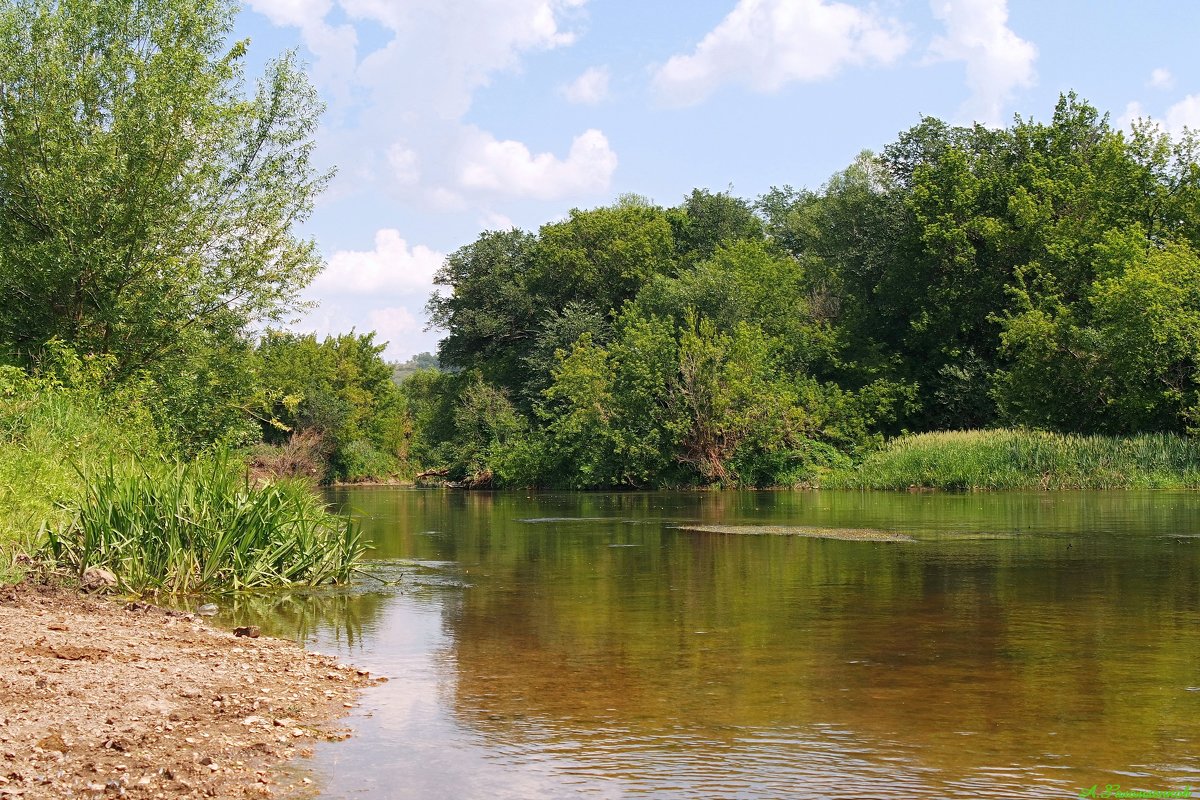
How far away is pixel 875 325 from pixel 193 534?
4603 cm

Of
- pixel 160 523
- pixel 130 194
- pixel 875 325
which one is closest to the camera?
pixel 160 523

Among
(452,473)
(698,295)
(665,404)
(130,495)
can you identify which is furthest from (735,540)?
(452,473)

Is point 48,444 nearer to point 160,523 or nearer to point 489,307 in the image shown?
point 160,523

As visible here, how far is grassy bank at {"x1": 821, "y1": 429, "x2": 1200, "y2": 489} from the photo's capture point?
3769 centimetres

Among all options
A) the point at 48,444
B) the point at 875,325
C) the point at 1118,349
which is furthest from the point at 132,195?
the point at 875,325

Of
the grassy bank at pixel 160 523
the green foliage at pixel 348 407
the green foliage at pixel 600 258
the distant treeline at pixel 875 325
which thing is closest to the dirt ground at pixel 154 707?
the grassy bank at pixel 160 523

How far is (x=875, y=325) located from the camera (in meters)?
55.1

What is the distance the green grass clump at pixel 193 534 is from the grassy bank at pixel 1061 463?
2909 cm

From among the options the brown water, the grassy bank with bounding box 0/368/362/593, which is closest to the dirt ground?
the brown water

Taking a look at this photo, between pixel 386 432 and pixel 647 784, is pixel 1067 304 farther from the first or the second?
pixel 386 432

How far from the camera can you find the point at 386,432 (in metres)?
89.2

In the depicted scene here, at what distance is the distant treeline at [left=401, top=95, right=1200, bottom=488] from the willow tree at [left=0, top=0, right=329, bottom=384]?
25.1m

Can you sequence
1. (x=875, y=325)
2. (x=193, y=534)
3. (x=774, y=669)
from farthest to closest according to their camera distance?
(x=875, y=325) → (x=193, y=534) → (x=774, y=669)

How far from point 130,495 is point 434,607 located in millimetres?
3915
